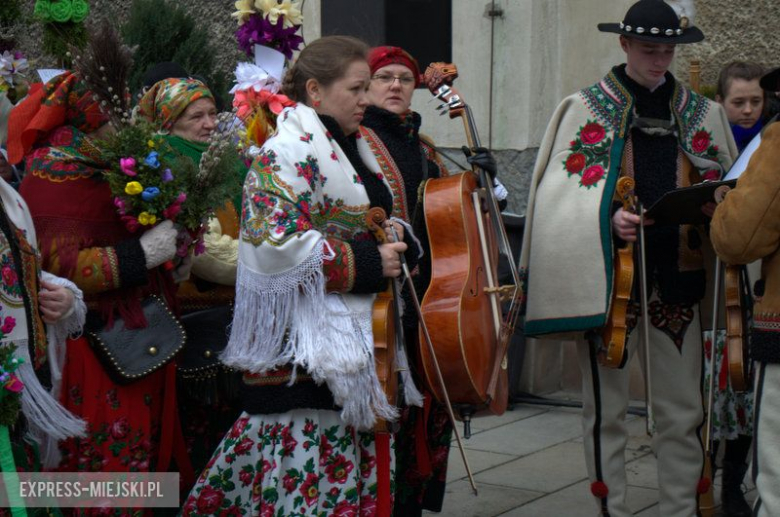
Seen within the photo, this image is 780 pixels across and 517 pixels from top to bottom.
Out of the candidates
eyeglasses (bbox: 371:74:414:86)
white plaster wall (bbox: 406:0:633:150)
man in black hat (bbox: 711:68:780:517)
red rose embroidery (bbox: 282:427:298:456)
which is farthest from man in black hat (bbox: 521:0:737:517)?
white plaster wall (bbox: 406:0:633:150)

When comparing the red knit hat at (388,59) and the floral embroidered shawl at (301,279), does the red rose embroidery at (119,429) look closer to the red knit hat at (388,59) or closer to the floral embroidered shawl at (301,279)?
the floral embroidered shawl at (301,279)

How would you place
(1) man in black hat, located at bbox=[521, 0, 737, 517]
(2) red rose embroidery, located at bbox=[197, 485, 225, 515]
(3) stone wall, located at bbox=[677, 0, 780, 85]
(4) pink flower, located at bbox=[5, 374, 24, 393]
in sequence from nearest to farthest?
(4) pink flower, located at bbox=[5, 374, 24, 393], (2) red rose embroidery, located at bbox=[197, 485, 225, 515], (1) man in black hat, located at bbox=[521, 0, 737, 517], (3) stone wall, located at bbox=[677, 0, 780, 85]

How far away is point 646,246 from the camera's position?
4578 mm

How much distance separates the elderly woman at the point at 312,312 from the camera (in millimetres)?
3607

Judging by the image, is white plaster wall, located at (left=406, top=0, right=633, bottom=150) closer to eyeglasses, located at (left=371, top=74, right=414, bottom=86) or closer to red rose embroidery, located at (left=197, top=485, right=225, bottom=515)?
eyeglasses, located at (left=371, top=74, right=414, bottom=86)

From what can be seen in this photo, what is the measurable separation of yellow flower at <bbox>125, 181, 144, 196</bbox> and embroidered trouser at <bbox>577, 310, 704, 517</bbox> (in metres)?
1.84

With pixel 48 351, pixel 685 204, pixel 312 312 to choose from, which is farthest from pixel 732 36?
pixel 48 351

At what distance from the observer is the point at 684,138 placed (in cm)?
457

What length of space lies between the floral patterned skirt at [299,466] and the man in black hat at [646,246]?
1.07 metres

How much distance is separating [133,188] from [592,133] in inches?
68.9

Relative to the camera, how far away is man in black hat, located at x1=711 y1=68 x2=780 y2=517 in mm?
3580

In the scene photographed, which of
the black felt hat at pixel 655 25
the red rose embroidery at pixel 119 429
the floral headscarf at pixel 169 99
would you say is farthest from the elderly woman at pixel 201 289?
the black felt hat at pixel 655 25

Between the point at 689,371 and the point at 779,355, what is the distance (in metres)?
0.97

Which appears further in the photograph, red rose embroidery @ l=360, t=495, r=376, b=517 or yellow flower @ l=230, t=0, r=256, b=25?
yellow flower @ l=230, t=0, r=256, b=25
